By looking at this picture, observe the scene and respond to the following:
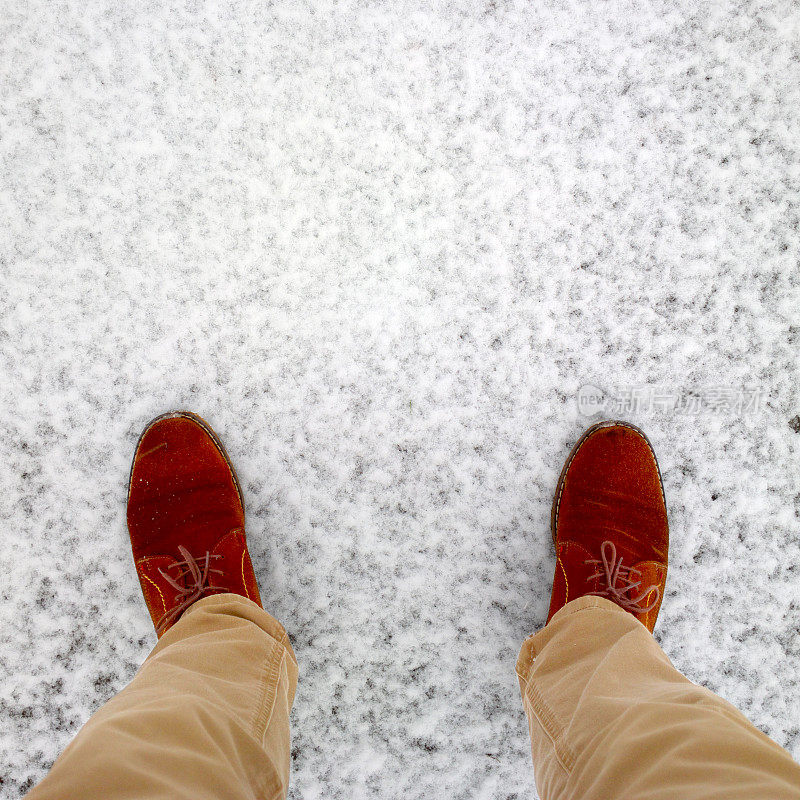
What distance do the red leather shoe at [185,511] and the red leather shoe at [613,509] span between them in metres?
0.53

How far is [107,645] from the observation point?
894 mm

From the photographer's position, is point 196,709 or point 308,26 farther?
point 308,26

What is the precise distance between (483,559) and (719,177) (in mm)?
780

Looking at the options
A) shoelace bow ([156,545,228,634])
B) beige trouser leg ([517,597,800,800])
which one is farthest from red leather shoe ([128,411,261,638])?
beige trouser leg ([517,597,800,800])

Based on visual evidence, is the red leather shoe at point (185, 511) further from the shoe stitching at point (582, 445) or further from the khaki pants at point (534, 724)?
the shoe stitching at point (582, 445)

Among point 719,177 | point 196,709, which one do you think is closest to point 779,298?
point 719,177

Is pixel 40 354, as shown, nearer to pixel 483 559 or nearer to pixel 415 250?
pixel 415 250

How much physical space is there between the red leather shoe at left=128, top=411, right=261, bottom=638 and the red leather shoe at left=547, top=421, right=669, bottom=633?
0.53 meters

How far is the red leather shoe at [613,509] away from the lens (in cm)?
87

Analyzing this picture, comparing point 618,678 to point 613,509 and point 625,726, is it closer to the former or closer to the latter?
point 625,726

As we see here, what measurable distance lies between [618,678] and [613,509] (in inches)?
13.0

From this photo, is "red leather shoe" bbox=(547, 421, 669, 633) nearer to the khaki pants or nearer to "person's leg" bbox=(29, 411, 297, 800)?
the khaki pants

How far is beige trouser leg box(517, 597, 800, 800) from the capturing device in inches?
17.8

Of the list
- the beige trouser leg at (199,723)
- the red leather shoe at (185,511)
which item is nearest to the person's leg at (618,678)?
the beige trouser leg at (199,723)
